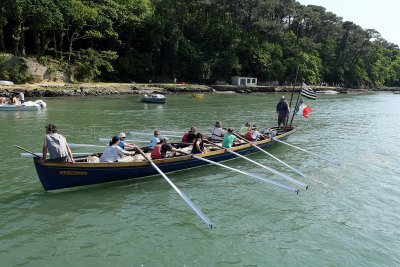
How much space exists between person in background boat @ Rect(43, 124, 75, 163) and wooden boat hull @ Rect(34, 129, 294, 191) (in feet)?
0.72

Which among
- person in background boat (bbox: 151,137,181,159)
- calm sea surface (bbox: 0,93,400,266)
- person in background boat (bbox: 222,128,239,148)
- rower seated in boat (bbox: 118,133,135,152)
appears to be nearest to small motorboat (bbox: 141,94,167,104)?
calm sea surface (bbox: 0,93,400,266)

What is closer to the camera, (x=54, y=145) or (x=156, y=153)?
(x=54, y=145)

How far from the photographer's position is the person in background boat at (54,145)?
34.9 ft

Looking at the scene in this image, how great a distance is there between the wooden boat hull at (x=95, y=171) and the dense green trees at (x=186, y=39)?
41336 mm

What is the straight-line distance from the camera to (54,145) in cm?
1073

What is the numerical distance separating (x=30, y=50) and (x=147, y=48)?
2119cm

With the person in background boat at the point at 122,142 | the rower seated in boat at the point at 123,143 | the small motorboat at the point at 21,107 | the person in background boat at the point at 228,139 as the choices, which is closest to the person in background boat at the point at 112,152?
the person in background boat at the point at 122,142

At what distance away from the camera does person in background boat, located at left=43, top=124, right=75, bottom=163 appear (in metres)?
10.6

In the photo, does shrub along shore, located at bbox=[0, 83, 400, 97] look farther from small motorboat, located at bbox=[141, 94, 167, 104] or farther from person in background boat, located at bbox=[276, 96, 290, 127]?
person in background boat, located at bbox=[276, 96, 290, 127]

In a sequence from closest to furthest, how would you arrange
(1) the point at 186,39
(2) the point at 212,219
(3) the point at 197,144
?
(2) the point at 212,219
(3) the point at 197,144
(1) the point at 186,39

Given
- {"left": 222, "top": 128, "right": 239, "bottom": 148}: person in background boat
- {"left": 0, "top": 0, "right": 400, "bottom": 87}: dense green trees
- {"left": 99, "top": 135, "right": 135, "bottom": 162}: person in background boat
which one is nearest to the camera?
{"left": 99, "top": 135, "right": 135, "bottom": 162}: person in background boat

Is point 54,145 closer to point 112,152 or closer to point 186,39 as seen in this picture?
point 112,152

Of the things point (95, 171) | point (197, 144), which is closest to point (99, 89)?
point (197, 144)

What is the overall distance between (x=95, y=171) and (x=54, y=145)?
165 centimetres
